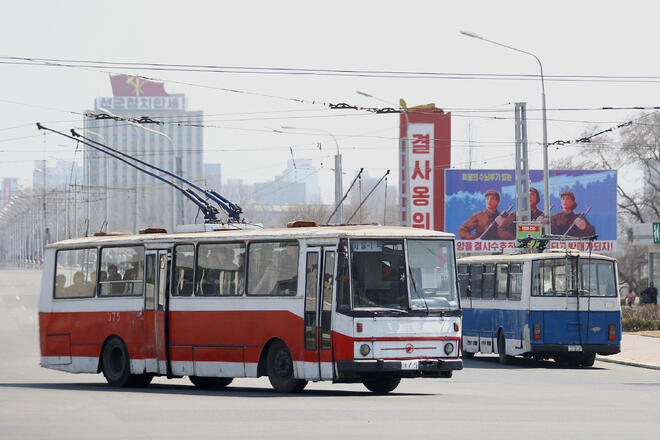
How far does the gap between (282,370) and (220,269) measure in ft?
7.33

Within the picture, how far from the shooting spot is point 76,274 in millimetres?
22906

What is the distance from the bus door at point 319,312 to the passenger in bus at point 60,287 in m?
6.24

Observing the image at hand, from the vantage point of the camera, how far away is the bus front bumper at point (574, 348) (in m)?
28.5

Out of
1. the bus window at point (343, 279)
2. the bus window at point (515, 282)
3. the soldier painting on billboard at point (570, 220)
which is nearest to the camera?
the bus window at point (343, 279)

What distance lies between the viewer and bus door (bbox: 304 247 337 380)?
18.1m

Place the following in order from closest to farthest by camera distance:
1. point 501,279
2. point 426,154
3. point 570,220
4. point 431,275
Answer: point 431,275, point 501,279, point 426,154, point 570,220

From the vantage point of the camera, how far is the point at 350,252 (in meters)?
18.2

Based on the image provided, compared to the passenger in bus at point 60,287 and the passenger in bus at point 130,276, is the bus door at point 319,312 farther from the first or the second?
the passenger in bus at point 60,287

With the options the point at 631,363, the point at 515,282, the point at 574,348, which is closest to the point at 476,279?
the point at 515,282

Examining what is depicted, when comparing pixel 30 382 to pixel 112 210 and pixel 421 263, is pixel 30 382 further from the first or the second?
pixel 112 210

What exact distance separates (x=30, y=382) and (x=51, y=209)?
422 feet

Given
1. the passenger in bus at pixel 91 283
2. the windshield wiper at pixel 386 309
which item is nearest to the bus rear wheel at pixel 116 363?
the passenger in bus at pixel 91 283

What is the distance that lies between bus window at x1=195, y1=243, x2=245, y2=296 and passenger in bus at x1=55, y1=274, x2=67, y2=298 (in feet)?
11.8

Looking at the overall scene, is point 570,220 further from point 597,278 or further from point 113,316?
point 113,316
